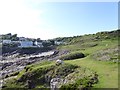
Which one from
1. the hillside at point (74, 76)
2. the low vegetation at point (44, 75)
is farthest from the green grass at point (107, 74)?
the low vegetation at point (44, 75)

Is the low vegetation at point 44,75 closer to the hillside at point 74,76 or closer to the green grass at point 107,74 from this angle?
the hillside at point 74,76

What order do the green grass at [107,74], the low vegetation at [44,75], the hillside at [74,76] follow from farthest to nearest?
the low vegetation at [44,75] → the hillside at [74,76] → the green grass at [107,74]

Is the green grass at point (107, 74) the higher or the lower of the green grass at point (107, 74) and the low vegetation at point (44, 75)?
the higher

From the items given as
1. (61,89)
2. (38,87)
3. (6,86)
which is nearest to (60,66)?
(38,87)

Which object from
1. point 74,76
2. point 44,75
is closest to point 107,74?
point 74,76

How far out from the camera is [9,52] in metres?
116

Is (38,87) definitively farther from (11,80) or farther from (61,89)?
(61,89)

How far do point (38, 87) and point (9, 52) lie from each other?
77.5 m

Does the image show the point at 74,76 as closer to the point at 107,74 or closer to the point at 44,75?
the point at 107,74

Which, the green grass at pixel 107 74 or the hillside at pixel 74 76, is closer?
the green grass at pixel 107 74

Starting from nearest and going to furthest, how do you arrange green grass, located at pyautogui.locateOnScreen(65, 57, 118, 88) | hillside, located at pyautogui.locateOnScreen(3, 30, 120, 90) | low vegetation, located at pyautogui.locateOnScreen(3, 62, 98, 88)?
green grass, located at pyautogui.locateOnScreen(65, 57, 118, 88), hillside, located at pyautogui.locateOnScreen(3, 30, 120, 90), low vegetation, located at pyautogui.locateOnScreen(3, 62, 98, 88)

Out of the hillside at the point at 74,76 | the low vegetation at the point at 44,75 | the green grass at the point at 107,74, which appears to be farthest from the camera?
the low vegetation at the point at 44,75

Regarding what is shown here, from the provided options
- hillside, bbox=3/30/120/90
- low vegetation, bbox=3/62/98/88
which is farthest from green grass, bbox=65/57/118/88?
low vegetation, bbox=3/62/98/88

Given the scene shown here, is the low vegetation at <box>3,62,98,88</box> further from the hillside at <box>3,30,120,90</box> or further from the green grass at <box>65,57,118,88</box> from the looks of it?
the green grass at <box>65,57,118,88</box>
